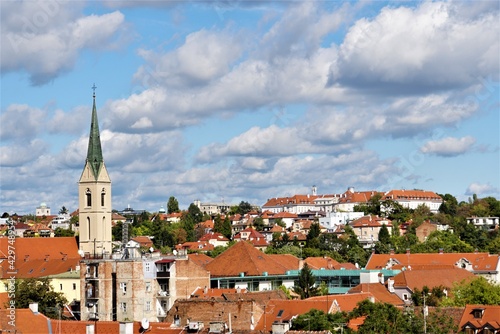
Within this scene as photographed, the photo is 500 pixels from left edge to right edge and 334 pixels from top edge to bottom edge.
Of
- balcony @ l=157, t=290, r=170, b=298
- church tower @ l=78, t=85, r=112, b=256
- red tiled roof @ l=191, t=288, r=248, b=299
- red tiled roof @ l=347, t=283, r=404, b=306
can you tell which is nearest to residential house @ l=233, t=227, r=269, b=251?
church tower @ l=78, t=85, r=112, b=256

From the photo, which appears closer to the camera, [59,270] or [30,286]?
[30,286]

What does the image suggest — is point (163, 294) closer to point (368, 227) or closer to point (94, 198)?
point (94, 198)

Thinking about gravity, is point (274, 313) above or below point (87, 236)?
below

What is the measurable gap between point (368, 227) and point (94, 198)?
7989 cm

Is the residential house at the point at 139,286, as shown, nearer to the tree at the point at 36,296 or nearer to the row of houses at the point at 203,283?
the row of houses at the point at 203,283

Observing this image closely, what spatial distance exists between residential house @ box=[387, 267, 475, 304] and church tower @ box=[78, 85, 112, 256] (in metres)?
38.1

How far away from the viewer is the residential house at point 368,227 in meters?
187

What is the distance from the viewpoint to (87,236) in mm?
119875

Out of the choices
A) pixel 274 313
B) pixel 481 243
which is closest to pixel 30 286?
pixel 274 313

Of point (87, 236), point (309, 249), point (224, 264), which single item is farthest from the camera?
point (309, 249)

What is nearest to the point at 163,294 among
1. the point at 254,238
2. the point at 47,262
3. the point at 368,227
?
the point at 47,262

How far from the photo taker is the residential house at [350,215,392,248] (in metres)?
187

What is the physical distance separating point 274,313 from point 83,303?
69.2ft

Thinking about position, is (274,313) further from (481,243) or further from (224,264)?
(481,243)
